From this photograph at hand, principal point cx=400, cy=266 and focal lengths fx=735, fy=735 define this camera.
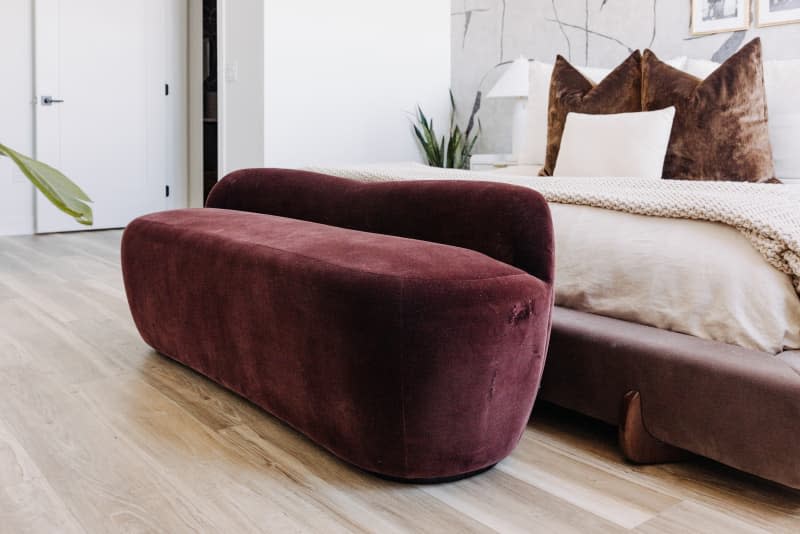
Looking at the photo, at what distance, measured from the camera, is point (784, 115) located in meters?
2.82

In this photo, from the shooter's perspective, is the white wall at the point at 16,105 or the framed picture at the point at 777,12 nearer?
the framed picture at the point at 777,12

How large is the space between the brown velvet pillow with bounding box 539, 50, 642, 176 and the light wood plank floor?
5.63 feet

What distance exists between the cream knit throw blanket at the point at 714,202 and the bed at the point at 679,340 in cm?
2

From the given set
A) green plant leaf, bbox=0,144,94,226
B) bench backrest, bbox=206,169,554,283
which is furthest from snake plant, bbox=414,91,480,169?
green plant leaf, bbox=0,144,94,226

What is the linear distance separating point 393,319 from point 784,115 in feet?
7.34

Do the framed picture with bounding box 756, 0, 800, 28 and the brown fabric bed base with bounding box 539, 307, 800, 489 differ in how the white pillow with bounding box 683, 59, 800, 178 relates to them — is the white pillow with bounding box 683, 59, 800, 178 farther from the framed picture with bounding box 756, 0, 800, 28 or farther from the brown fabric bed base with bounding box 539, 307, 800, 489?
the brown fabric bed base with bounding box 539, 307, 800, 489

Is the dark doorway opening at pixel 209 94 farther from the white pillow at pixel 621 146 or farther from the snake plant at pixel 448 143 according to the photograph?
the white pillow at pixel 621 146

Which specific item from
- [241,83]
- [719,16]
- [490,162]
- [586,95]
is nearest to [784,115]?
[586,95]

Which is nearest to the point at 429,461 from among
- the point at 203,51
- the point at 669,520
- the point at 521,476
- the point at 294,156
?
the point at 521,476

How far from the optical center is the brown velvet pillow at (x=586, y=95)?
3.14 meters

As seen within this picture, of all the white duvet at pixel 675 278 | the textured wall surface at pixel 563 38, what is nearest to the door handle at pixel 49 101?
the textured wall surface at pixel 563 38

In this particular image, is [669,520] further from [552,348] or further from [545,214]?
[545,214]

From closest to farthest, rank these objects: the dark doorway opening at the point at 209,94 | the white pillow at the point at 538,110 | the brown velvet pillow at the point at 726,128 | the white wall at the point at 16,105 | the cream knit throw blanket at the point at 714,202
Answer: the cream knit throw blanket at the point at 714,202, the brown velvet pillow at the point at 726,128, the white pillow at the point at 538,110, the white wall at the point at 16,105, the dark doorway opening at the point at 209,94

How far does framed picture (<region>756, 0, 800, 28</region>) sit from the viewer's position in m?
3.37
